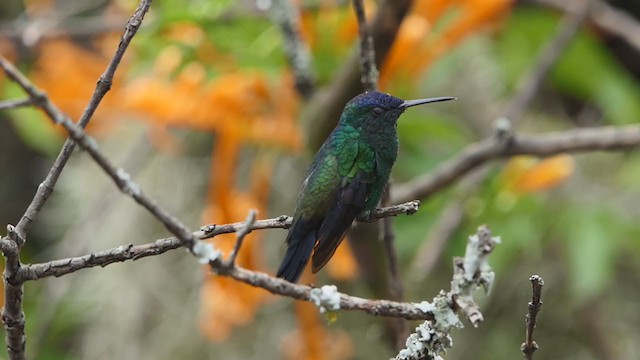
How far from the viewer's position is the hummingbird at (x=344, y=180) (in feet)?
2.39

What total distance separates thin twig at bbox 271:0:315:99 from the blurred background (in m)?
0.03

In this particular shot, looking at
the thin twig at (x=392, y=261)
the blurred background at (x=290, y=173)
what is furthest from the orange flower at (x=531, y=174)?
the thin twig at (x=392, y=261)

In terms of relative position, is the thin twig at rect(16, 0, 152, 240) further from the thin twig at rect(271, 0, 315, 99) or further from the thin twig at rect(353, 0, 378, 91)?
the thin twig at rect(271, 0, 315, 99)

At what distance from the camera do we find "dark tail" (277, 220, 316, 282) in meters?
0.71

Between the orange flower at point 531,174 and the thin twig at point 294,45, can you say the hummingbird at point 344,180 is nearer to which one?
the thin twig at point 294,45

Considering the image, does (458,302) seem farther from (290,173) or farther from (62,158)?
(290,173)

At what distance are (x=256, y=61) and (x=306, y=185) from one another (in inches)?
24.0

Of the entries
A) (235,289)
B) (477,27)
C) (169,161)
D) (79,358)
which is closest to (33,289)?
(79,358)

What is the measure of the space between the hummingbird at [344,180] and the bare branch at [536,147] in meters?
0.53

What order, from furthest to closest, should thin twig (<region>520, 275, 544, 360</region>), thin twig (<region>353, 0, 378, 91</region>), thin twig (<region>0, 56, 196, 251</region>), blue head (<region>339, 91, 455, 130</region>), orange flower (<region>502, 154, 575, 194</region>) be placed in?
orange flower (<region>502, 154, 575, 194</region>) < thin twig (<region>353, 0, 378, 91</region>) < blue head (<region>339, 91, 455, 130</region>) < thin twig (<region>520, 275, 544, 360</region>) < thin twig (<region>0, 56, 196, 251</region>)

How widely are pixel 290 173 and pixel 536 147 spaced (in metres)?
1.09

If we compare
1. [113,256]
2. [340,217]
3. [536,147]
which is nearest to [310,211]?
[340,217]

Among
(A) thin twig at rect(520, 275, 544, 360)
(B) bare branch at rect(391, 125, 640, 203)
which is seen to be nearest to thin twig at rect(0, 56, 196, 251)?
(A) thin twig at rect(520, 275, 544, 360)

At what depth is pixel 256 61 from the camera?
4.59ft
